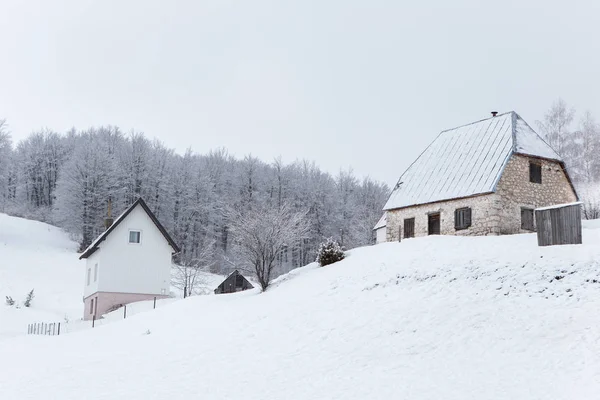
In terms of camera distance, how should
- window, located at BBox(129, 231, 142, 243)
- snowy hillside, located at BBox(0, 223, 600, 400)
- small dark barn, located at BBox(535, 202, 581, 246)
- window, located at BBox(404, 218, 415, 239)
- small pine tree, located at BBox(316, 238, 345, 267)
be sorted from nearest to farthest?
snowy hillside, located at BBox(0, 223, 600, 400) < small dark barn, located at BBox(535, 202, 581, 246) < small pine tree, located at BBox(316, 238, 345, 267) < window, located at BBox(404, 218, 415, 239) < window, located at BBox(129, 231, 142, 243)

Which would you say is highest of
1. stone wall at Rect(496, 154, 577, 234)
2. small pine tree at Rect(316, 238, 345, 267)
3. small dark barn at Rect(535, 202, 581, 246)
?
stone wall at Rect(496, 154, 577, 234)

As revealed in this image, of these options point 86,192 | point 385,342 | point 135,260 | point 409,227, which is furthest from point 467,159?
point 86,192

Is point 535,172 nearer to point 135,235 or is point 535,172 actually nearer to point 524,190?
point 524,190

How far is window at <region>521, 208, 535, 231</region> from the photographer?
34.1m

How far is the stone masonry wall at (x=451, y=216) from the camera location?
1304 inches

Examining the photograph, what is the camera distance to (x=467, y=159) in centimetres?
3700

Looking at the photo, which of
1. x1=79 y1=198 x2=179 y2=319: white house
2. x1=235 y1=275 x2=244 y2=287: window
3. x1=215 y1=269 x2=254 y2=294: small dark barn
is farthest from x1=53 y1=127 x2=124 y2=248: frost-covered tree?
x1=79 y1=198 x2=179 y2=319: white house

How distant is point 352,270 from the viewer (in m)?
28.5

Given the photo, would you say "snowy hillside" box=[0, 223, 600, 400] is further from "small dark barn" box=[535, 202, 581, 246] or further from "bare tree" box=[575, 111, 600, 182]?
"bare tree" box=[575, 111, 600, 182]

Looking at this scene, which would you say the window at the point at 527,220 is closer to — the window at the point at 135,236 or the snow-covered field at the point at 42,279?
the snow-covered field at the point at 42,279

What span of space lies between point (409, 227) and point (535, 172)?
758cm

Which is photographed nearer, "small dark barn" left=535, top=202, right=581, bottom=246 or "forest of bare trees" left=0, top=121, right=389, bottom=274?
"small dark barn" left=535, top=202, right=581, bottom=246

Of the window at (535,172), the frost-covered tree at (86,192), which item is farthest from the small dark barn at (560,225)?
the frost-covered tree at (86,192)

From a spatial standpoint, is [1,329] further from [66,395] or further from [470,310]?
[470,310]
